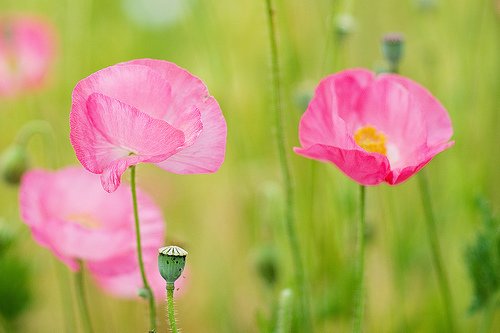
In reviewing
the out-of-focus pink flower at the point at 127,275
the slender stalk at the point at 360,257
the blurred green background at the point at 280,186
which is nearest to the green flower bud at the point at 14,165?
the blurred green background at the point at 280,186

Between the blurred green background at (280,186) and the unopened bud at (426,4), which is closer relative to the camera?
the blurred green background at (280,186)

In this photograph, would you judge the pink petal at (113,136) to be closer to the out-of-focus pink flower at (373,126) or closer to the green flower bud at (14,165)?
the out-of-focus pink flower at (373,126)

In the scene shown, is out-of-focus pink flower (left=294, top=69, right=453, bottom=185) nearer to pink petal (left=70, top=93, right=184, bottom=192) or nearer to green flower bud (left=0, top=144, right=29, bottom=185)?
pink petal (left=70, top=93, right=184, bottom=192)

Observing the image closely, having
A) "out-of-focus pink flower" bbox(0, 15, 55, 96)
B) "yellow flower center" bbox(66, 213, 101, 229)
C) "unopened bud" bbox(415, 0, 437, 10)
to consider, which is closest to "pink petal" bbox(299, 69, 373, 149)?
"yellow flower center" bbox(66, 213, 101, 229)

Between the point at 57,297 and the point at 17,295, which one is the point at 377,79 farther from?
the point at 57,297

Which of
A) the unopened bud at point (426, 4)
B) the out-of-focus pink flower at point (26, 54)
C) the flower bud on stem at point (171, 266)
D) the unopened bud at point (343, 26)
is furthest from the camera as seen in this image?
the out-of-focus pink flower at point (26, 54)
